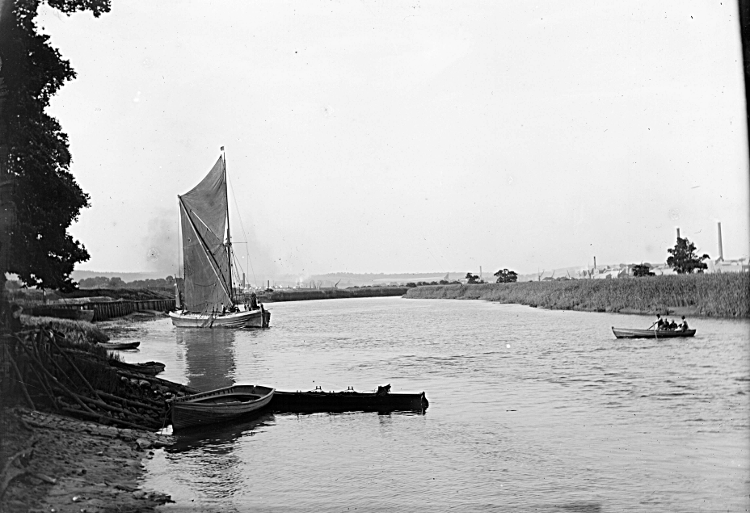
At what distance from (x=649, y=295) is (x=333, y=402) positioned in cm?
2878

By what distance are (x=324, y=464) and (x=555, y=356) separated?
48.3 feet

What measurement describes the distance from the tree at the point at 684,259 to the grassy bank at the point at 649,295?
3.22 m

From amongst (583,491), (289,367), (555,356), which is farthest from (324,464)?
(555,356)

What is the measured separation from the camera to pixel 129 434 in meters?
9.48

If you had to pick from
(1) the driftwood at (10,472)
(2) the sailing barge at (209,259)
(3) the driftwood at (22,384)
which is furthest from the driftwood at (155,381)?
(2) the sailing barge at (209,259)

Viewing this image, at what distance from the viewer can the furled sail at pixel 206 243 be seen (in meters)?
34.2

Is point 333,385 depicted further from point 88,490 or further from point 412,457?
point 88,490

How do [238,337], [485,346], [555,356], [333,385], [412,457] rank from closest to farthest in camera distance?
[412,457] < [333,385] < [555,356] < [485,346] < [238,337]

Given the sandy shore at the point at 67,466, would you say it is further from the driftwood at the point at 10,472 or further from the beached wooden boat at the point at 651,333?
the beached wooden boat at the point at 651,333

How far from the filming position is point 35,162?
29.6 ft

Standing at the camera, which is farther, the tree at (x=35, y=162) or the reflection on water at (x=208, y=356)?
the reflection on water at (x=208, y=356)

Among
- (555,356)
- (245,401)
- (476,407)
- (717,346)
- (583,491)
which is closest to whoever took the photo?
(583,491)

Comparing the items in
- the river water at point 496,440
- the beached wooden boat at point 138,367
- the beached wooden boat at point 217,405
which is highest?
the beached wooden boat at point 138,367

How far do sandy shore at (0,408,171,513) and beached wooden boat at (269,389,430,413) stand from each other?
12.2ft
